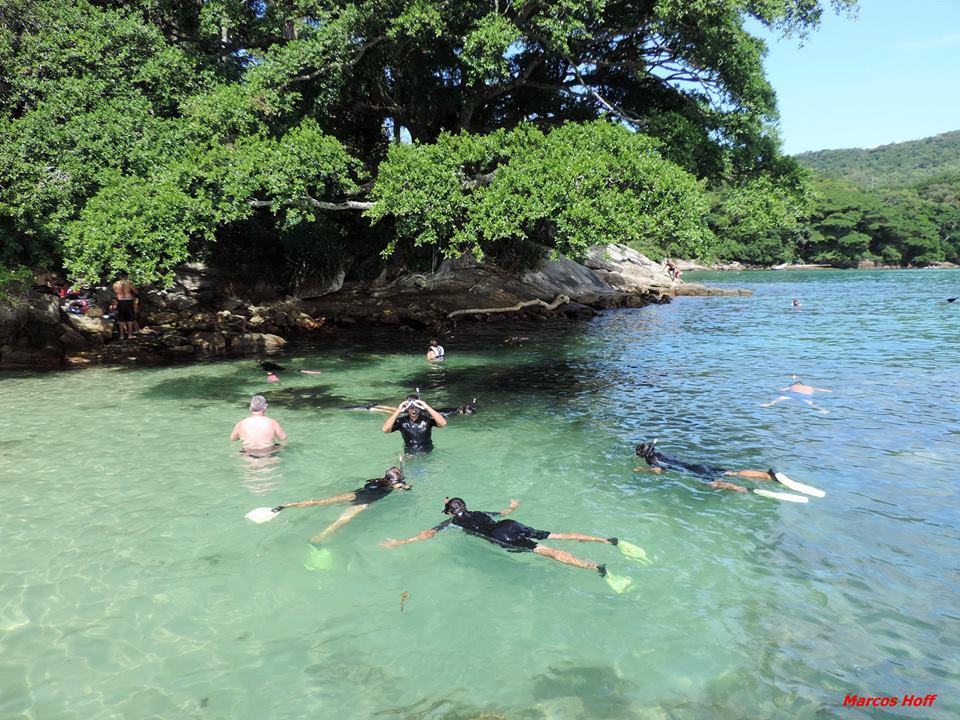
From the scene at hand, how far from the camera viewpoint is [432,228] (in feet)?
51.9

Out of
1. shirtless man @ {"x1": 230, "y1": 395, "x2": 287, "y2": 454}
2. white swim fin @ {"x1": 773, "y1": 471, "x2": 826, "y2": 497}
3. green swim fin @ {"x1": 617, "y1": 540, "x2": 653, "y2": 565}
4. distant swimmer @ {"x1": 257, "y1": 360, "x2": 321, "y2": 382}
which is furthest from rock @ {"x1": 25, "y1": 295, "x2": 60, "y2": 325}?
white swim fin @ {"x1": 773, "y1": 471, "x2": 826, "y2": 497}

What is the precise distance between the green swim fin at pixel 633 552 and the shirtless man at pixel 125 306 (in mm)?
20705

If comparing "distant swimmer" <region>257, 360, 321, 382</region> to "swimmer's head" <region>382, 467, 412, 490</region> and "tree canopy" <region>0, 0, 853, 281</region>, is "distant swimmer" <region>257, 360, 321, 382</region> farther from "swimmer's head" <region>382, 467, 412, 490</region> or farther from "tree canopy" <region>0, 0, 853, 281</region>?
"swimmer's head" <region>382, 467, 412, 490</region>

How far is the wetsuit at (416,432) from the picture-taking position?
10555 millimetres

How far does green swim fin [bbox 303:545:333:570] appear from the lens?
22.7 feet

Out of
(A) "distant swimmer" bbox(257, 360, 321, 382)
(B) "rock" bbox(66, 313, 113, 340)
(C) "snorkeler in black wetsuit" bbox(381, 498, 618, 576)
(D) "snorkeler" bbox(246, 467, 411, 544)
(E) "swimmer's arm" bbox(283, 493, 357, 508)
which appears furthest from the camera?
(B) "rock" bbox(66, 313, 113, 340)

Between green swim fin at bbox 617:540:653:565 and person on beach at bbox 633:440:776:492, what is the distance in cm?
246

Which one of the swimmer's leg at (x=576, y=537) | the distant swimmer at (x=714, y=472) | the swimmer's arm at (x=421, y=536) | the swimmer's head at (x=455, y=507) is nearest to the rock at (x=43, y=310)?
the swimmer's arm at (x=421, y=536)

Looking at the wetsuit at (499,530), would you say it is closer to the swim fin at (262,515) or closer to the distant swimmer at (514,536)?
the distant swimmer at (514,536)

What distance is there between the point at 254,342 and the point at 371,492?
51.1 feet

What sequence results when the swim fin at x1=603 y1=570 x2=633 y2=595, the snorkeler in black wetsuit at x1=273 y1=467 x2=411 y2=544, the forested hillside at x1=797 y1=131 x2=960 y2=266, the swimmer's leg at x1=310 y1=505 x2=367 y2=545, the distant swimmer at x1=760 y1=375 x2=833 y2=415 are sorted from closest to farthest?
the swim fin at x1=603 y1=570 x2=633 y2=595
the swimmer's leg at x1=310 y1=505 x2=367 y2=545
the snorkeler in black wetsuit at x1=273 y1=467 x2=411 y2=544
the distant swimmer at x1=760 y1=375 x2=833 y2=415
the forested hillside at x1=797 y1=131 x2=960 y2=266

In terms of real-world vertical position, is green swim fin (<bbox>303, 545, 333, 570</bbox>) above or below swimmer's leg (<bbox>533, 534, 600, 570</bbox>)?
below

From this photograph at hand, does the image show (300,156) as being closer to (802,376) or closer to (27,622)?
(27,622)

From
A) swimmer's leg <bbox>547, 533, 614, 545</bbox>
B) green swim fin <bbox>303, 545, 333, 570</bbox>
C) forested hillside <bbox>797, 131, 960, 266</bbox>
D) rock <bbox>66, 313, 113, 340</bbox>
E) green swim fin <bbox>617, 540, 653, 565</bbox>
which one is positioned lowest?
green swim fin <bbox>303, 545, 333, 570</bbox>
